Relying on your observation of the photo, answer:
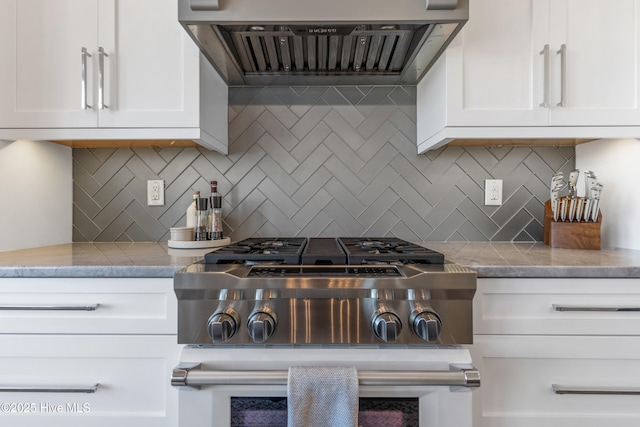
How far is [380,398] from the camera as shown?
0.92 m

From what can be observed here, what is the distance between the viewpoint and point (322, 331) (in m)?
0.92

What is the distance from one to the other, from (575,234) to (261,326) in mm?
1286

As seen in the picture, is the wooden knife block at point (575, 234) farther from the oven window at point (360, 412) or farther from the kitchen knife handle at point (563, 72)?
the oven window at point (360, 412)

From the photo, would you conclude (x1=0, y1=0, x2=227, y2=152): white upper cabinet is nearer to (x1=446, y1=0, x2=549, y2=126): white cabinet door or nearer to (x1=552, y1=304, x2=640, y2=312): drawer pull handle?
(x1=446, y1=0, x2=549, y2=126): white cabinet door

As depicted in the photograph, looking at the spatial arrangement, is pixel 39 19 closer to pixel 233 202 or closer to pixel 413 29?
pixel 233 202

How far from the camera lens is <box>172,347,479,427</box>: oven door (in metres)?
0.90

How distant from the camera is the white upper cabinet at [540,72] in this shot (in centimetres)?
134

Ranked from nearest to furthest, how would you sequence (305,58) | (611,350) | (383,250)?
(611,350)
(383,250)
(305,58)

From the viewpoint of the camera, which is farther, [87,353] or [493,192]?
[493,192]

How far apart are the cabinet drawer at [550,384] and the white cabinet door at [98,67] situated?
4.22 ft

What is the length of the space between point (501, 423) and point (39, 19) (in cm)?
207

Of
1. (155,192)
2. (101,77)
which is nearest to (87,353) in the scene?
(155,192)

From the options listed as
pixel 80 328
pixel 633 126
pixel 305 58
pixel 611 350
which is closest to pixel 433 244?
pixel 611 350

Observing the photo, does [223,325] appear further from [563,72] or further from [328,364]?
[563,72]
